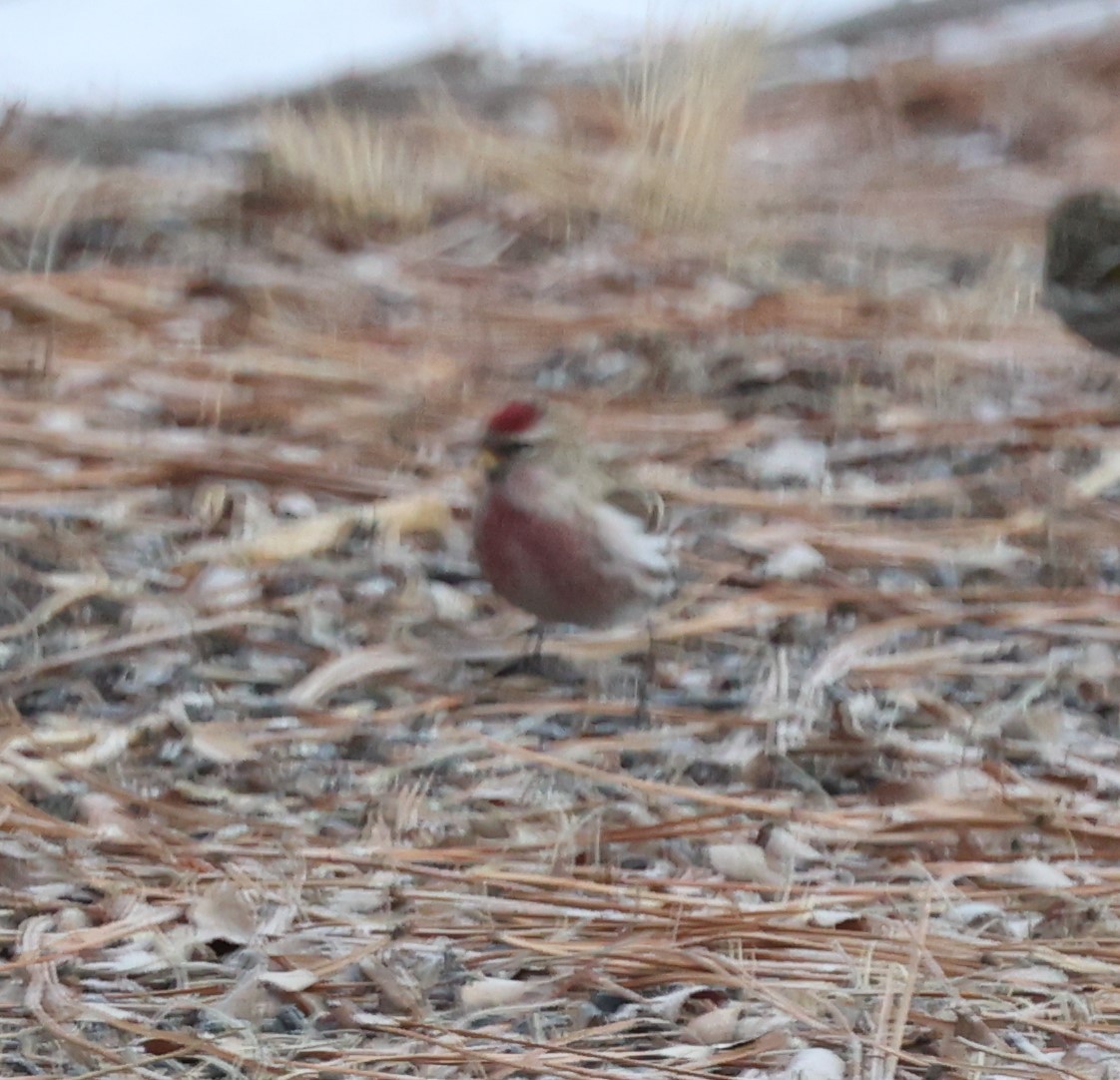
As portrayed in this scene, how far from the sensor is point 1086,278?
4.97 m

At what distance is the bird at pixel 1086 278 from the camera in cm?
497

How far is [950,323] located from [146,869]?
3.22m

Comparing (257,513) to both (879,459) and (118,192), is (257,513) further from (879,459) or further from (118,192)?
(118,192)

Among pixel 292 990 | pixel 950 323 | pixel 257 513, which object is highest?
pixel 950 323

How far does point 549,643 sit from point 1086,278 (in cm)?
201

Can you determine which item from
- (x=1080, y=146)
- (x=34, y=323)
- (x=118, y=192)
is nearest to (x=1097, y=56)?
(x=1080, y=146)

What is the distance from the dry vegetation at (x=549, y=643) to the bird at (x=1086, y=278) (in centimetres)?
16

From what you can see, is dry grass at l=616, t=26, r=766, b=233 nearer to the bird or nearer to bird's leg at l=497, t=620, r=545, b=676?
the bird

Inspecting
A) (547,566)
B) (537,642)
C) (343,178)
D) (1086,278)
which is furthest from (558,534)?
(343,178)

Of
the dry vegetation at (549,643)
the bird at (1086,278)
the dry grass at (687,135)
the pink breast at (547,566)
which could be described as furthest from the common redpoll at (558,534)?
the dry grass at (687,135)

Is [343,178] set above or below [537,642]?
above

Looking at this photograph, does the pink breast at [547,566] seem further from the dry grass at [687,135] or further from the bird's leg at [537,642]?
the dry grass at [687,135]

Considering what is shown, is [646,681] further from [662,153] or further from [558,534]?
[662,153]

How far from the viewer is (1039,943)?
2441 mm
